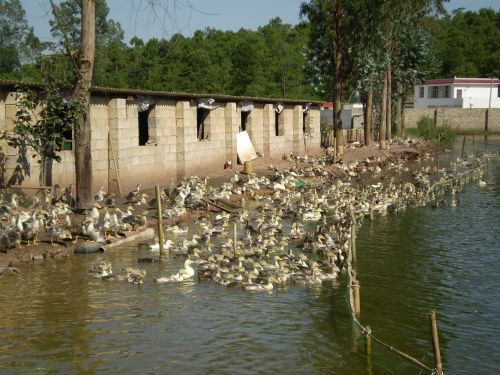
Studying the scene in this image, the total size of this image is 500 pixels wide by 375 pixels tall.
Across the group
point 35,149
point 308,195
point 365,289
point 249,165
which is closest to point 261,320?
point 365,289

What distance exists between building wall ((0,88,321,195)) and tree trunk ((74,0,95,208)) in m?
1.84

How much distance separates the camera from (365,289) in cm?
1424

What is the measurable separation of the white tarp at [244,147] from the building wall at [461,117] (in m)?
44.6

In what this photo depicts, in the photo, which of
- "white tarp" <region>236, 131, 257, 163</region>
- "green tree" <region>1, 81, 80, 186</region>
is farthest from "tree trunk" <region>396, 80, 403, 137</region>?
"green tree" <region>1, 81, 80, 186</region>

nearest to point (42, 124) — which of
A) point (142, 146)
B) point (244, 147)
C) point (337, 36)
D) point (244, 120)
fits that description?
point (142, 146)

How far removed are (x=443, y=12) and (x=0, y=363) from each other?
47.7 metres

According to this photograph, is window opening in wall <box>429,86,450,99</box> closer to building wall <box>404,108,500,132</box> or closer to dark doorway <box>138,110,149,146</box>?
building wall <box>404,108,500,132</box>

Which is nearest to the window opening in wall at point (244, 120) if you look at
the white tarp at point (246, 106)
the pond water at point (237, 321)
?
the white tarp at point (246, 106)

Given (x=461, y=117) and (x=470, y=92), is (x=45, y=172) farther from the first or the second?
(x=470, y=92)

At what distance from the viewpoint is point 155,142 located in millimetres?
25359

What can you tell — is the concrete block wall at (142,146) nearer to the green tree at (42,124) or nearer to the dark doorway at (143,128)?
the dark doorway at (143,128)

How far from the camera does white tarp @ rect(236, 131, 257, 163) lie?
31609 millimetres

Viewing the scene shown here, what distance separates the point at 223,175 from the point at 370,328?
18.7 meters

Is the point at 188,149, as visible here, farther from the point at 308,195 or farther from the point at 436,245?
the point at 436,245
